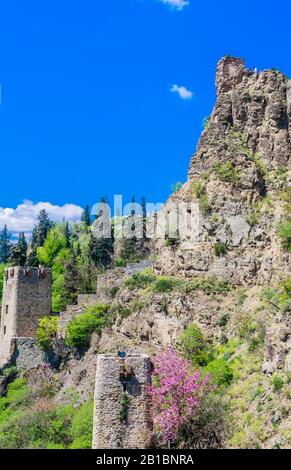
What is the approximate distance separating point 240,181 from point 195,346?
35.6 ft

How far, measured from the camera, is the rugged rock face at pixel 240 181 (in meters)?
36.7

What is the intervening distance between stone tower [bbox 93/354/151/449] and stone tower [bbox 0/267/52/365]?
2216 centimetres

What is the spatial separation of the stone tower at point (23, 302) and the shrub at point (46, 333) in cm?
139

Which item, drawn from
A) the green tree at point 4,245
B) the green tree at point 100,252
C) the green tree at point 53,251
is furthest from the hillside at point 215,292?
the green tree at point 4,245

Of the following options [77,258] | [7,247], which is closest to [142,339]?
[77,258]

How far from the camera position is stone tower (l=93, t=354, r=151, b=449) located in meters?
22.2

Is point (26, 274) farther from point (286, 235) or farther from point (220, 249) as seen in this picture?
point (286, 235)

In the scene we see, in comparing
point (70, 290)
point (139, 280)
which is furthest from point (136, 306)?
point (70, 290)

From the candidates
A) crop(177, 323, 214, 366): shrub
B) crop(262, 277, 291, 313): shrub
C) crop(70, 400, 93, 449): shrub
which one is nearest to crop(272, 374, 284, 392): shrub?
crop(262, 277, 291, 313): shrub

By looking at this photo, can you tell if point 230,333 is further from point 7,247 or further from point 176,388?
point 7,247

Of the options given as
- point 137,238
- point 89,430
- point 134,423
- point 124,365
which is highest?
point 137,238

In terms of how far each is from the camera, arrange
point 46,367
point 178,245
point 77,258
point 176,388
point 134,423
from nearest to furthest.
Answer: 1. point 134,423
2. point 176,388
3. point 178,245
4. point 46,367
5. point 77,258

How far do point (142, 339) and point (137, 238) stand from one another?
3503 centimetres

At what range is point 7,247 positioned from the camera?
101 m
